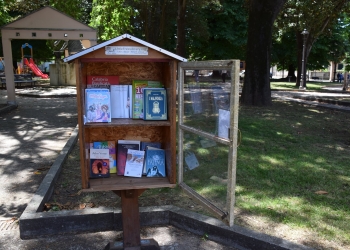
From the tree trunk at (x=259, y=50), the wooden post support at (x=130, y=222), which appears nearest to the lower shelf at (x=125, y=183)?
the wooden post support at (x=130, y=222)

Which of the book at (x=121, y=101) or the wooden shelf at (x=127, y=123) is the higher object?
the book at (x=121, y=101)

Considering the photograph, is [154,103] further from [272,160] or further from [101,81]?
[272,160]

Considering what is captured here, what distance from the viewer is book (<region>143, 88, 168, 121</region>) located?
10.8 ft

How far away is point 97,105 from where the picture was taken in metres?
3.18

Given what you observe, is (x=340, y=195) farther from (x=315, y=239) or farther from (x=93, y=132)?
(x=93, y=132)

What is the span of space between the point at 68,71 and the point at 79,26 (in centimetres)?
1338

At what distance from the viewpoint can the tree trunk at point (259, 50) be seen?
1273 centimetres

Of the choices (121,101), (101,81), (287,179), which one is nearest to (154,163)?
(121,101)

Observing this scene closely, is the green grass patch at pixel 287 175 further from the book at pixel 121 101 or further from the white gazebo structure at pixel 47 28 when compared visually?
the white gazebo structure at pixel 47 28

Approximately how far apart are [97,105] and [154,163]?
0.79 meters

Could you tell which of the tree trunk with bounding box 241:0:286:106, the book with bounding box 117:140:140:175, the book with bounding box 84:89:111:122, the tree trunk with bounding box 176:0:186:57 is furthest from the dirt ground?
the tree trunk with bounding box 176:0:186:57

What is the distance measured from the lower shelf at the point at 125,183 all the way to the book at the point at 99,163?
0.18ft

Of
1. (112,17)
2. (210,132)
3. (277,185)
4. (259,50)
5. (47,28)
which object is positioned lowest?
(277,185)

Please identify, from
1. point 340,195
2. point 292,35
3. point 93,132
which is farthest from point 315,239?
point 292,35
